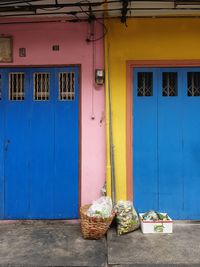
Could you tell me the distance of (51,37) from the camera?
5027 mm

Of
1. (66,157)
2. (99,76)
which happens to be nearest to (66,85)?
(99,76)

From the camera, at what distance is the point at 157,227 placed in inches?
179

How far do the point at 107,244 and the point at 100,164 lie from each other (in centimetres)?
128

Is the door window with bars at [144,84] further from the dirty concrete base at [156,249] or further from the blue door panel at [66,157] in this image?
the dirty concrete base at [156,249]

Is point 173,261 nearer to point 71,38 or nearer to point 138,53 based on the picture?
point 138,53

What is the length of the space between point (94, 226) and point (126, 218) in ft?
1.73

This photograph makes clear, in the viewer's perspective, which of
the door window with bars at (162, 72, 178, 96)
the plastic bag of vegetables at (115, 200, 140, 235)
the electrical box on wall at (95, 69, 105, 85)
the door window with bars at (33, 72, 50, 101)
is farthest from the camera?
the door window with bars at (33, 72, 50, 101)

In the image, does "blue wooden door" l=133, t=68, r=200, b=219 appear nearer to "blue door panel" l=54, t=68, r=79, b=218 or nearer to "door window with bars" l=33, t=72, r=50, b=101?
"blue door panel" l=54, t=68, r=79, b=218

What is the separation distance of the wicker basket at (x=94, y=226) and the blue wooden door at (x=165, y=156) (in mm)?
829

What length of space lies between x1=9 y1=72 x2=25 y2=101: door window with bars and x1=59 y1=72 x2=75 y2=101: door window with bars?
0.65m

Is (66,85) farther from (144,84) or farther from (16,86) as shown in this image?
(144,84)

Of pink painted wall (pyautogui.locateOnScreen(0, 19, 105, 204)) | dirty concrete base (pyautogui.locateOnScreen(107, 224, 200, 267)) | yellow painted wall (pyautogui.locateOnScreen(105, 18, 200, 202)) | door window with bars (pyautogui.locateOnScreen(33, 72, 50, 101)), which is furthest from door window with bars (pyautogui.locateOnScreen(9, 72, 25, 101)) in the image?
dirty concrete base (pyautogui.locateOnScreen(107, 224, 200, 267))

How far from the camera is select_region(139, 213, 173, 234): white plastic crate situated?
14.9ft

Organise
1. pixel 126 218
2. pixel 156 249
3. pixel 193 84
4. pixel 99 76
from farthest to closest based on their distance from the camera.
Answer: pixel 193 84 < pixel 99 76 < pixel 126 218 < pixel 156 249
